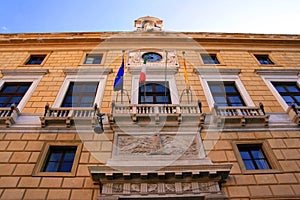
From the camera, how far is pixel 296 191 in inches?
330

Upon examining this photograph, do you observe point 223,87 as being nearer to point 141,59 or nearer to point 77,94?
point 141,59

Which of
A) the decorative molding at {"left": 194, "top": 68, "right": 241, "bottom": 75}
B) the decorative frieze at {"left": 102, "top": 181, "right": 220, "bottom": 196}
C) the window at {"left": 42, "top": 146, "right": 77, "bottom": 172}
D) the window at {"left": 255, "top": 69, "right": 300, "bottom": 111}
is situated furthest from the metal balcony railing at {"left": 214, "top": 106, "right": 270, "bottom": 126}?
the window at {"left": 42, "top": 146, "right": 77, "bottom": 172}

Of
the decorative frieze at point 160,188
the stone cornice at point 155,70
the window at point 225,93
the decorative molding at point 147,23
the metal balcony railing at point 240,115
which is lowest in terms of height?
the decorative frieze at point 160,188

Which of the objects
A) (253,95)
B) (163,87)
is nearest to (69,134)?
(163,87)

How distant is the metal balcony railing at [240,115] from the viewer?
10914mm

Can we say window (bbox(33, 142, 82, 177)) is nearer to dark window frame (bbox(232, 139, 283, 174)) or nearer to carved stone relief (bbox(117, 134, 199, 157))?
carved stone relief (bbox(117, 134, 199, 157))

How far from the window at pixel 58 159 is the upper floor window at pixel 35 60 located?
8390mm

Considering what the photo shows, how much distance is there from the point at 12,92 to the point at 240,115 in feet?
39.5

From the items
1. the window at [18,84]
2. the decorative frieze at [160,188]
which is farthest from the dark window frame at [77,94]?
the decorative frieze at [160,188]

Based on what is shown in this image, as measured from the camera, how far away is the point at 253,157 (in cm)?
993

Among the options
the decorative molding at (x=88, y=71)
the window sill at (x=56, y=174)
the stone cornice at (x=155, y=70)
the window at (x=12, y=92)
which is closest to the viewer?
Answer: the window sill at (x=56, y=174)

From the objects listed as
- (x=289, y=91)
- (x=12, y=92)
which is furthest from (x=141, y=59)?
(x=289, y=91)

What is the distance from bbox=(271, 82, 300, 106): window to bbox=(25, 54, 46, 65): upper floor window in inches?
591

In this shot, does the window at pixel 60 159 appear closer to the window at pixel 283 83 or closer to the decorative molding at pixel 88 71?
the decorative molding at pixel 88 71
